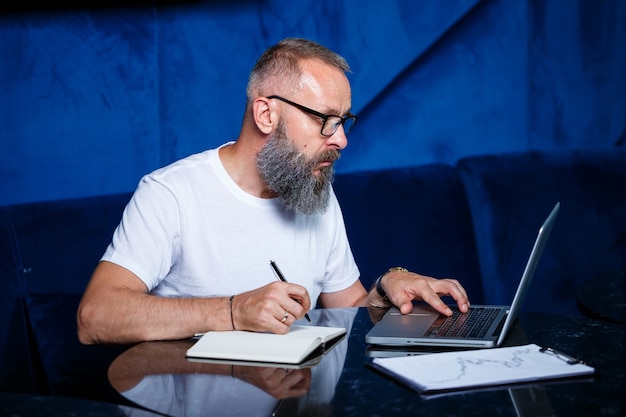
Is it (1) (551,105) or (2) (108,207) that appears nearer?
(2) (108,207)

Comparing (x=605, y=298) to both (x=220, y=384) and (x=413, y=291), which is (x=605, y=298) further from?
(x=220, y=384)

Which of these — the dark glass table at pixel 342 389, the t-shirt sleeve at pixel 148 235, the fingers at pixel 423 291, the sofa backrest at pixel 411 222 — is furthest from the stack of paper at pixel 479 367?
the sofa backrest at pixel 411 222

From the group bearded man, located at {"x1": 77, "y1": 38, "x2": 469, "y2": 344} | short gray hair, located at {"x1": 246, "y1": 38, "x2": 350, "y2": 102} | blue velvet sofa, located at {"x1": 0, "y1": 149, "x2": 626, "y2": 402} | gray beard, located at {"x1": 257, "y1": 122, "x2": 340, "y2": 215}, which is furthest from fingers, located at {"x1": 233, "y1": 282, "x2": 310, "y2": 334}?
blue velvet sofa, located at {"x1": 0, "y1": 149, "x2": 626, "y2": 402}

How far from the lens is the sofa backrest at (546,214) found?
3.14 m

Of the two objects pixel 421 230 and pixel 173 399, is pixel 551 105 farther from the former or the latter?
pixel 173 399

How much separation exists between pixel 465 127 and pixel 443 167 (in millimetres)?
261

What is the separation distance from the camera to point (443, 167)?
3154 millimetres

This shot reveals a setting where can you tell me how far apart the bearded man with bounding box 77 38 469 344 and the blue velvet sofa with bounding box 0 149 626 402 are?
0.41m

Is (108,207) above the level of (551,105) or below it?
below

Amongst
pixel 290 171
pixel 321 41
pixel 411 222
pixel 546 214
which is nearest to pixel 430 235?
pixel 411 222

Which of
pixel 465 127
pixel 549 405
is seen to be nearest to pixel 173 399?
pixel 549 405

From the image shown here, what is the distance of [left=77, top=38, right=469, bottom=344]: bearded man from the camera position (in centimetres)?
192

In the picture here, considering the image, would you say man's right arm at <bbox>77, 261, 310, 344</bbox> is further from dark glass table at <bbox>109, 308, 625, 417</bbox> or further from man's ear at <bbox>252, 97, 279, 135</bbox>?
man's ear at <bbox>252, 97, 279, 135</bbox>

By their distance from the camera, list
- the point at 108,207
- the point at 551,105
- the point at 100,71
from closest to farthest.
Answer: the point at 108,207 → the point at 100,71 → the point at 551,105
